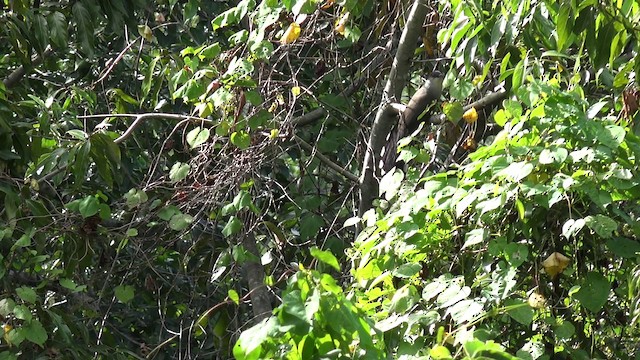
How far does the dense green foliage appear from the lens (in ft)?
7.76

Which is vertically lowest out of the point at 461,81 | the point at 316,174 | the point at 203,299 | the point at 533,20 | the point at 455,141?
the point at 203,299

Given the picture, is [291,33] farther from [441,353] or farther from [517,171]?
[441,353]

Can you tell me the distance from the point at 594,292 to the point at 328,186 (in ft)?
6.41

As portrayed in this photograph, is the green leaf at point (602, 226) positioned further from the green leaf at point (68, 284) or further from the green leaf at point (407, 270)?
the green leaf at point (68, 284)

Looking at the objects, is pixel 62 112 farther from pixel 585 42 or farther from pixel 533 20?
pixel 585 42

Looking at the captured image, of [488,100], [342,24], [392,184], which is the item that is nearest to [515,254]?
[392,184]

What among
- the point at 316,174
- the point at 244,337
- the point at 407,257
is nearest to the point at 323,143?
the point at 316,174

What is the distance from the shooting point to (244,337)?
1.82 metres

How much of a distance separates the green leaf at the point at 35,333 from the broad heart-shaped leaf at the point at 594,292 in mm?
1638

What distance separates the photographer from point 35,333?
3.27 m

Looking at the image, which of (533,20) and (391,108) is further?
(391,108)

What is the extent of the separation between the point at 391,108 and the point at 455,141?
0.22 m

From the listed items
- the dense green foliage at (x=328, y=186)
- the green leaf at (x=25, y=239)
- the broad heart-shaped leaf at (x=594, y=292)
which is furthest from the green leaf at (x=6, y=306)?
the broad heart-shaped leaf at (x=594, y=292)

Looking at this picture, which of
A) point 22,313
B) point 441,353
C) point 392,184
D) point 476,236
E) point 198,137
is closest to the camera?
point 441,353
